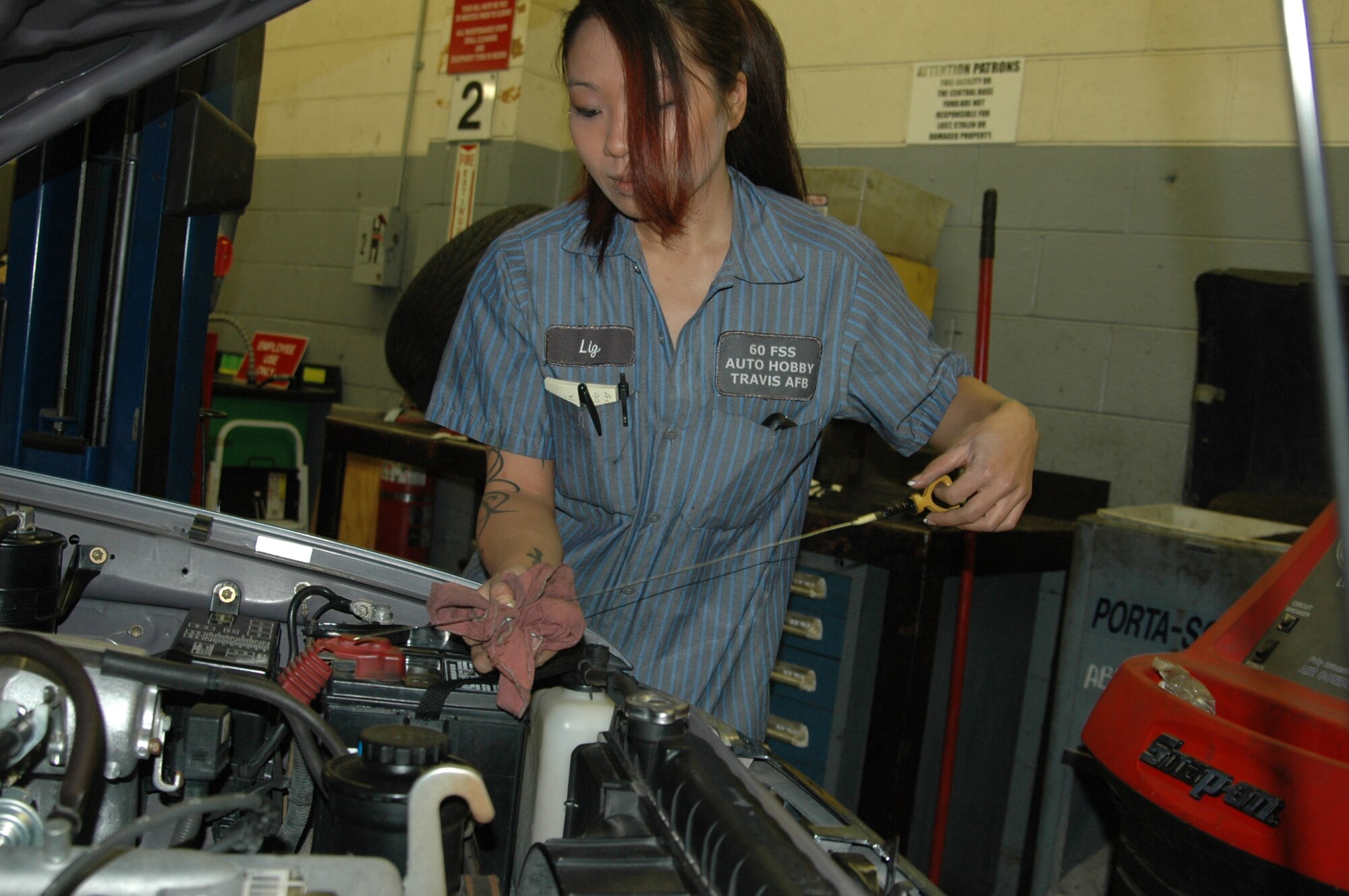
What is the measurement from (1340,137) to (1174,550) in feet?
4.25

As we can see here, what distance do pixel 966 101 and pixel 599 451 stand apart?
228cm

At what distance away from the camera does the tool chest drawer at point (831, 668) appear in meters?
2.34

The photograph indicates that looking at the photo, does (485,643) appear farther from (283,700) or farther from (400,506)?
(400,506)

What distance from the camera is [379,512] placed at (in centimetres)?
320

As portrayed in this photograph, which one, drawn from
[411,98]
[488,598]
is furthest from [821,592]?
[411,98]

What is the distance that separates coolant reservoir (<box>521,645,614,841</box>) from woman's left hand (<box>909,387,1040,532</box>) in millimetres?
512

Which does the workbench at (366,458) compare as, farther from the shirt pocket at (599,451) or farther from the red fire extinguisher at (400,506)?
the shirt pocket at (599,451)

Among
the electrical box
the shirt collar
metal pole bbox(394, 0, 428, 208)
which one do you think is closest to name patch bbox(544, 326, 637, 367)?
the shirt collar

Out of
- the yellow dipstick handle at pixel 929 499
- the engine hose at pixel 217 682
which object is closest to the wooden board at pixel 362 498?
the yellow dipstick handle at pixel 929 499

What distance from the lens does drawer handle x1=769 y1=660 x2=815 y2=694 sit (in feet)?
7.85

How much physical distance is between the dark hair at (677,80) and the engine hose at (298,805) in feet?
2.48

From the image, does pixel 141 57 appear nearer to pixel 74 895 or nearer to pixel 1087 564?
pixel 74 895

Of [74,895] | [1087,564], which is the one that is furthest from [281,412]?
[74,895]

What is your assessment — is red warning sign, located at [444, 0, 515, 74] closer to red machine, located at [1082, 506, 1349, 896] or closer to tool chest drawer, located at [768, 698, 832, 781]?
tool chest drawer, located at [768, 698, 832, 781]
